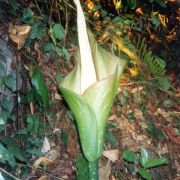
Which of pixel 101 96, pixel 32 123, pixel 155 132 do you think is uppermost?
pixel 101 96

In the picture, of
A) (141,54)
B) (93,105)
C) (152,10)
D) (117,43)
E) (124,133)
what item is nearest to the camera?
(93,105)

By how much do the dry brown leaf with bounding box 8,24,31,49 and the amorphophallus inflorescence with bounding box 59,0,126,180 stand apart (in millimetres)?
593

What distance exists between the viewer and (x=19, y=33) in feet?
5.90

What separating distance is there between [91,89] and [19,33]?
758 millimetres

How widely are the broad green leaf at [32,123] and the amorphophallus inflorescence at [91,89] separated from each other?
42 centimetres

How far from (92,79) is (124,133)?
826 millimetres

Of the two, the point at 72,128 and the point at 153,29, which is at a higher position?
the point at 72,128

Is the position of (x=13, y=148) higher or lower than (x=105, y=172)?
higher

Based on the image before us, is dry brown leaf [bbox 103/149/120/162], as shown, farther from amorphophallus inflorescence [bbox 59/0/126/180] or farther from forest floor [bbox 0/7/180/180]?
amorphophallus inflorescence [bbox 59/0/126/180]

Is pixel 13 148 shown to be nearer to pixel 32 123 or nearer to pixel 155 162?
pixel 32 123

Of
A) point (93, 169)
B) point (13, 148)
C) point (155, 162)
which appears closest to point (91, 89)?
point (93, 169)

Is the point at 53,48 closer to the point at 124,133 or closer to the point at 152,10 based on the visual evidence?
the point at 124,133

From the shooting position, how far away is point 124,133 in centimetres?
202

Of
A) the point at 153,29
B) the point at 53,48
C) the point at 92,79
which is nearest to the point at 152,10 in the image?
the point at 153,29
